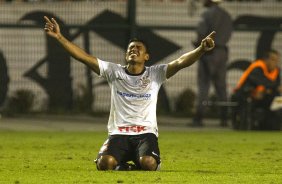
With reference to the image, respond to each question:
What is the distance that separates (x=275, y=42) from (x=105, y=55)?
350 centimetres

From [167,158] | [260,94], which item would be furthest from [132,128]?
[260,94]

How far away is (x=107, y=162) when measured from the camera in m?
11.8

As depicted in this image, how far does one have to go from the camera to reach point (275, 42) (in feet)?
75.2

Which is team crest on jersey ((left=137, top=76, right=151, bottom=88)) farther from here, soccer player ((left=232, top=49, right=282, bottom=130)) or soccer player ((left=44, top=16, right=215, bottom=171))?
soccer player ((left=232, top=49, right=282, bottom=130))

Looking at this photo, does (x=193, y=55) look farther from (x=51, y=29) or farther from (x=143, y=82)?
(x=51, y=29)

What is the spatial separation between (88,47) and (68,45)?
1024cm

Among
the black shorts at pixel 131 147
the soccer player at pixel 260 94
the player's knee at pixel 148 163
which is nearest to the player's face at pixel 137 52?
the black shorts at pixel 131 147

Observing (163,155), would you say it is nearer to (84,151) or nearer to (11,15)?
(84,151)

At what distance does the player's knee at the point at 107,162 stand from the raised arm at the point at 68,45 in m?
1.09

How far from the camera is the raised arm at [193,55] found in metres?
11.6

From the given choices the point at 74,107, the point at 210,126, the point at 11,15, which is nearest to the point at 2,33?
the point at 11,15

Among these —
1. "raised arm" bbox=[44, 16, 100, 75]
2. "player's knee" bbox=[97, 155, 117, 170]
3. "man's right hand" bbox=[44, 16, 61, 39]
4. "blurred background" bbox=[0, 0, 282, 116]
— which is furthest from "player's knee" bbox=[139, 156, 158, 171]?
"blurred background" bbox=[0, 0, 282, 116]

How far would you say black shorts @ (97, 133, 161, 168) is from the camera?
1190cm

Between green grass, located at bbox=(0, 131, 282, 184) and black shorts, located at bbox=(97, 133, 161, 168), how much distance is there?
0.27 metres
